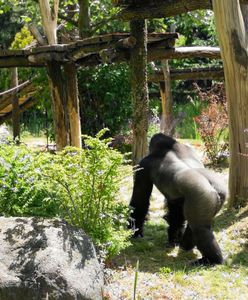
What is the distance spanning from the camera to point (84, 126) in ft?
38.6

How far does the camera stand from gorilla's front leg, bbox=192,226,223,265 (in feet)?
15.9

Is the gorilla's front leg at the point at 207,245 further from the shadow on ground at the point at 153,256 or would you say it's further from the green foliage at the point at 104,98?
the green foliage at the point at 104,98

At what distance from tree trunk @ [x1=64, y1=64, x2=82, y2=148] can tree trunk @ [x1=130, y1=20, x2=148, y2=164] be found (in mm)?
1509

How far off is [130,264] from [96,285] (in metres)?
1.19

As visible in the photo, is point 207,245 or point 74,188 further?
point 207,245

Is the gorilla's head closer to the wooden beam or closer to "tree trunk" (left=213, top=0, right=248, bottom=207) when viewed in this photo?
"tree trunk" (left=213, top=0, right=248, bottom=207)

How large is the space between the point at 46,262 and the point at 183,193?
177 centimetres

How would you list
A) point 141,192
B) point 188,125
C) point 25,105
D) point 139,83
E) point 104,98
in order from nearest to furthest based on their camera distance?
1. point 141,192
2. point 139,83
3. point 104,98
4. point 25,105
5. point 188,125

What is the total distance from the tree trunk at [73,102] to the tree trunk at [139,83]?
1.51 m

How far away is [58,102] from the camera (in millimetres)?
8469

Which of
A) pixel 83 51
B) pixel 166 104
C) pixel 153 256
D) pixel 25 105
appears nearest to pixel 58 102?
pixel 83 51

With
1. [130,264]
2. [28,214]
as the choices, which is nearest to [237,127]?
[130,264]

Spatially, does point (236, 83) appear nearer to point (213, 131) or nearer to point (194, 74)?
point (213, 131)

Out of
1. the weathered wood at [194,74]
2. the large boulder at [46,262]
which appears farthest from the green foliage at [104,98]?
the large boulder at [46,262]
